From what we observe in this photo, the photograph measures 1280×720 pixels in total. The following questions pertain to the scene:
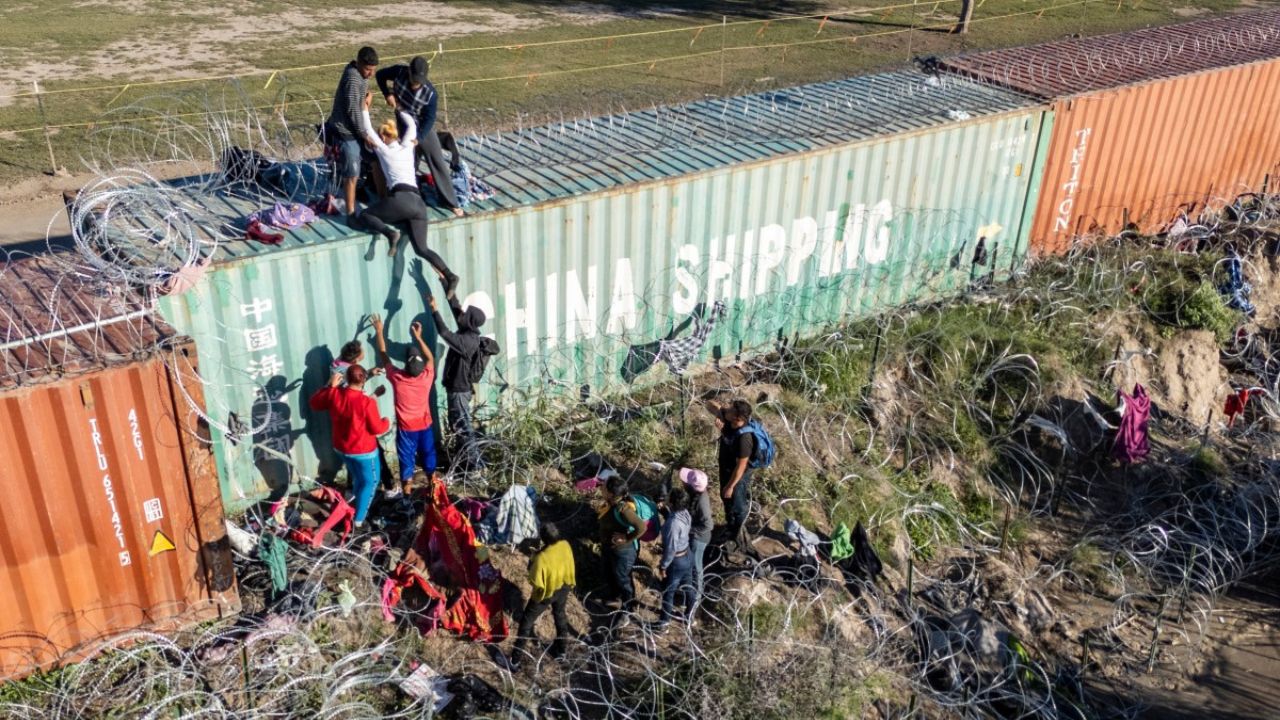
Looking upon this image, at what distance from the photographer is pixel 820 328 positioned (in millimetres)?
11641

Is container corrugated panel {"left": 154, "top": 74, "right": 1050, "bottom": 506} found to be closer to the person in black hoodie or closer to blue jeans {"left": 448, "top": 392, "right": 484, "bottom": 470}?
the person in black hoodie

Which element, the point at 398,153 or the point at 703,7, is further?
the point at 703,7

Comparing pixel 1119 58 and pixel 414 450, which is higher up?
pixel 1119 58

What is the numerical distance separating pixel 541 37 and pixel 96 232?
18.3m

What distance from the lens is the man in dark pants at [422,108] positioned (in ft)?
28.1

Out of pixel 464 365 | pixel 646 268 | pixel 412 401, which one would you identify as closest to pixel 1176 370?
pixel 646 268

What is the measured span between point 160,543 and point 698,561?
381 centimetres

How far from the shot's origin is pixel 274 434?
837 cm

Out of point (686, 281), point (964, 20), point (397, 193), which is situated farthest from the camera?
point (964, 20)

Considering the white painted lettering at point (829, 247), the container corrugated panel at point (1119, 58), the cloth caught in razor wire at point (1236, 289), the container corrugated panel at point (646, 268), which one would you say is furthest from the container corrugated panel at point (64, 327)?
the cloth caught in razor wire at point (1236, 289)

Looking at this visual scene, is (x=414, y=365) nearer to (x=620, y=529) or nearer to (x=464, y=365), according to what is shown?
(x=464, y=365)

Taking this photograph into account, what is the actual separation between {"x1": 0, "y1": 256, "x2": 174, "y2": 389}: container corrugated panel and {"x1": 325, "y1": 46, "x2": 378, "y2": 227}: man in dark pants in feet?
6.26

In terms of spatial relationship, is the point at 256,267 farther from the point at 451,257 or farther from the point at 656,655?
the point at 656,655

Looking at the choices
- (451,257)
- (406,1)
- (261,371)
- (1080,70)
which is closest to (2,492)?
(261,371)
